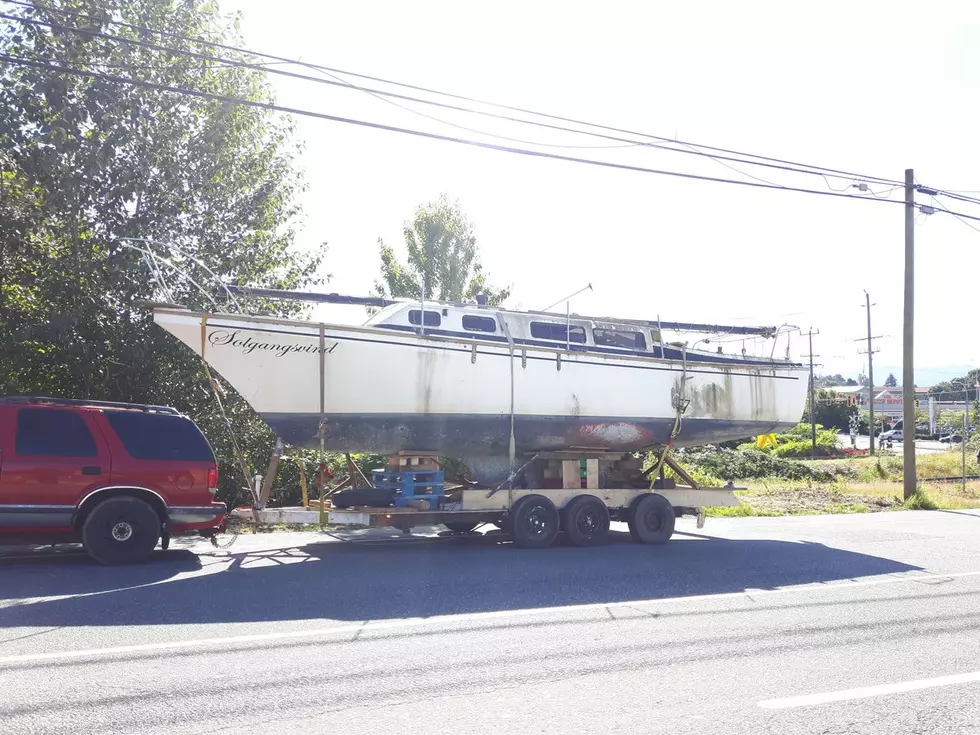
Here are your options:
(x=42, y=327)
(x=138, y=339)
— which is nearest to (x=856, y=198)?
(x=138, y=339)

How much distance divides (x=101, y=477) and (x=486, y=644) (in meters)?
5.33

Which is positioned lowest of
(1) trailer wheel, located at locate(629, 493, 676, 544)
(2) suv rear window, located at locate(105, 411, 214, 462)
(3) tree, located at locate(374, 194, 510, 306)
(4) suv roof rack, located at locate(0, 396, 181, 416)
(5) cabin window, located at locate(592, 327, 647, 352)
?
(1) trailer wheel, located at locate(629, 493, 676, 544)

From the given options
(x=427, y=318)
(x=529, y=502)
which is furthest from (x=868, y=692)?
(x=427, y=318)

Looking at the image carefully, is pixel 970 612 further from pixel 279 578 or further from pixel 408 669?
pixel 279 578

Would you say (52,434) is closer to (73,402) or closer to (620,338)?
(73,402)

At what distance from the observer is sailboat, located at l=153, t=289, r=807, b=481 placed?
1162cm

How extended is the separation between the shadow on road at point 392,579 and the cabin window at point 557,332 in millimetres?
3147

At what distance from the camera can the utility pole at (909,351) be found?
21.4 meters

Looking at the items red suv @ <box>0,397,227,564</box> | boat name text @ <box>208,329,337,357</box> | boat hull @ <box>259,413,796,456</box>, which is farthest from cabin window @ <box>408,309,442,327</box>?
red suv @ <box>0,397,227,564</box>

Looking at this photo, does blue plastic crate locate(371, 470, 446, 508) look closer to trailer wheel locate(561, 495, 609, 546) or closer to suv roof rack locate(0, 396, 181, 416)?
trailer wheel locate(561, 495, 609, 546)

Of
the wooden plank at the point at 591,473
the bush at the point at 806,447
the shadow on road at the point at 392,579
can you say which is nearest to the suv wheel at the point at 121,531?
the shadow on road at the point at 392,579

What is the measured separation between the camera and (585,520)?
1268cm

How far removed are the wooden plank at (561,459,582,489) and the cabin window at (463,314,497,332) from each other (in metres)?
2.18

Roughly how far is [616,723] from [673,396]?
9801 millimetres
